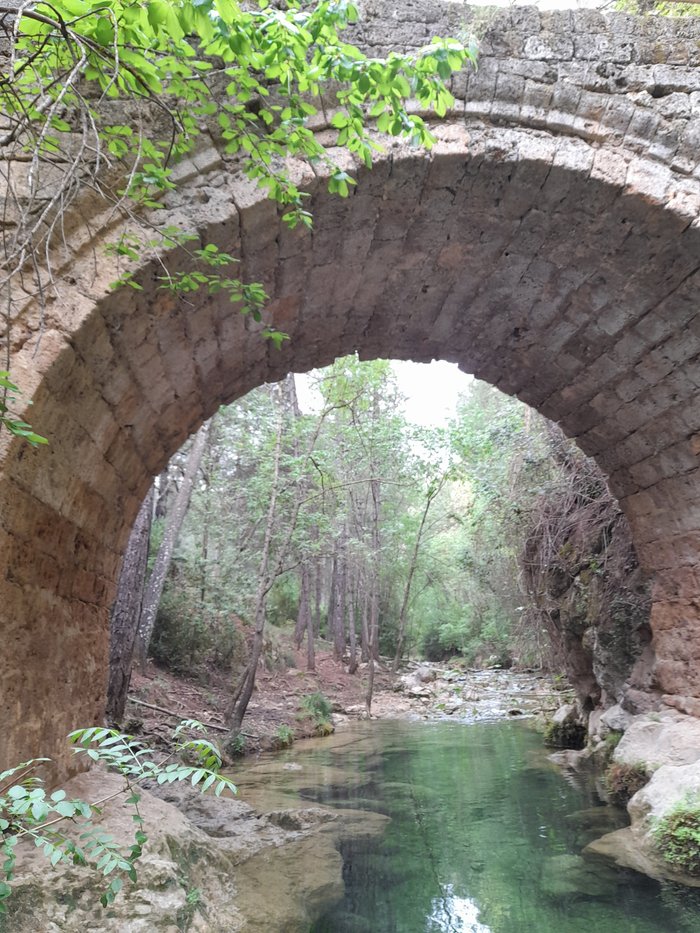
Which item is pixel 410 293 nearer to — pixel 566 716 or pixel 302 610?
pixel 566 716

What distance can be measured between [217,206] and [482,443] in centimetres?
778

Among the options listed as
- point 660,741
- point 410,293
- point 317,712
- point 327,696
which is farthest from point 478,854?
point 327,696

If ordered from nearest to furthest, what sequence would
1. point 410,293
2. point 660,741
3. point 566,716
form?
point 410,293, point 660,741, point 566,716

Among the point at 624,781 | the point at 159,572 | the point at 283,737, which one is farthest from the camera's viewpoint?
the point at 159,572

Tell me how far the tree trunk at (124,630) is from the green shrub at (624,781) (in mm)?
4347

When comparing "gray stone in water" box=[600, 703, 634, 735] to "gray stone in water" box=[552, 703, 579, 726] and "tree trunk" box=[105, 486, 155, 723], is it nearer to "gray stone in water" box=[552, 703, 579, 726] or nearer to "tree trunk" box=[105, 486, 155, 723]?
"gray stone in water" box=[552, 703, 579, 726]

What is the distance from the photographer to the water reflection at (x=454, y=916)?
10.0 ft

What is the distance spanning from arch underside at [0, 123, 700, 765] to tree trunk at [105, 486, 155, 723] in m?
2.29

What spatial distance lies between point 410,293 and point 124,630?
421 centimetres

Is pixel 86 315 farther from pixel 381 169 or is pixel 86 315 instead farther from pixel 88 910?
pixel 88 910

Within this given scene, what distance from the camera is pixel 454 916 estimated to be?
3215 millimetres

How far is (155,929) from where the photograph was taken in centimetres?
244

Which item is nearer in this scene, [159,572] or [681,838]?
[681,838]

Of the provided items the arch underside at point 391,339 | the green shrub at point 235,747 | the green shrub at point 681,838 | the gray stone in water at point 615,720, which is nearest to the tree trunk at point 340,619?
the green shrub at point 235,747
